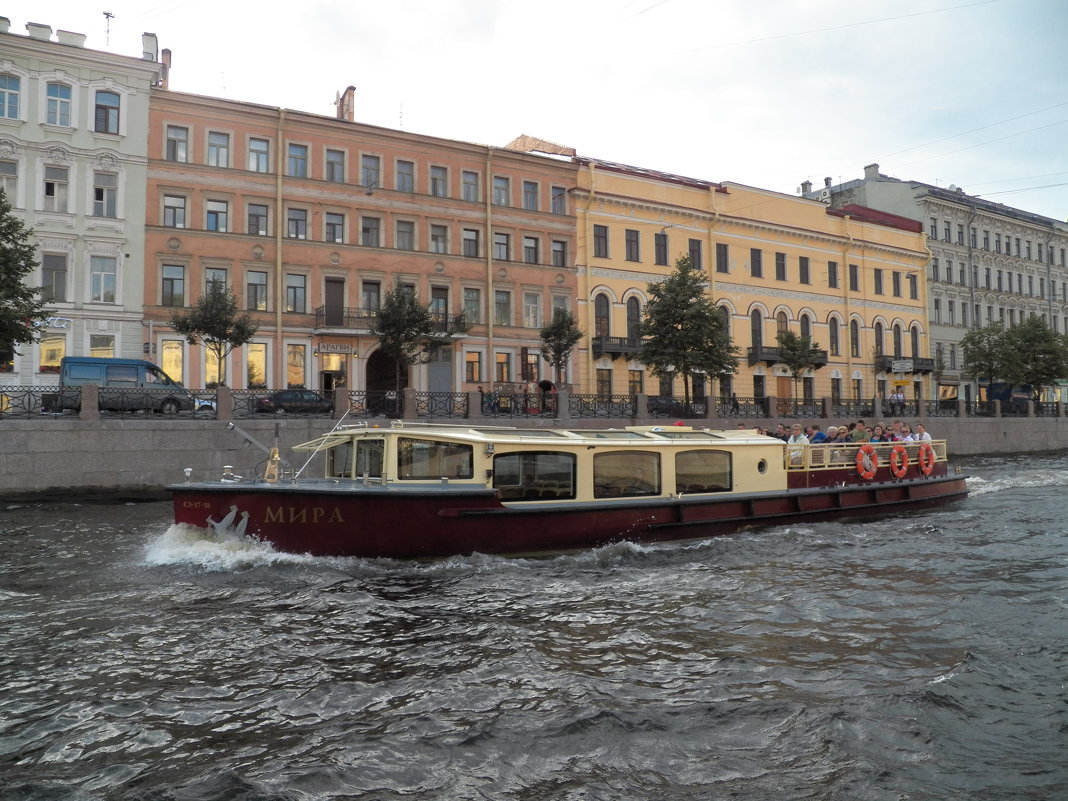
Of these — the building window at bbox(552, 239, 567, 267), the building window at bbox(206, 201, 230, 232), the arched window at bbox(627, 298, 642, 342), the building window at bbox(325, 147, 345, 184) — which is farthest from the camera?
the arched window at bbox(627, 298, 642, 342)

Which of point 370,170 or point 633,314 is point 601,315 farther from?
point 370,170

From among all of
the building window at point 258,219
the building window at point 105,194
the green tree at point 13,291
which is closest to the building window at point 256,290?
the building window at point 258,219

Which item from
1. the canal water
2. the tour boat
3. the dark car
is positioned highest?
the dark car

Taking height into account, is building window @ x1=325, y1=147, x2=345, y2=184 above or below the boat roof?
above

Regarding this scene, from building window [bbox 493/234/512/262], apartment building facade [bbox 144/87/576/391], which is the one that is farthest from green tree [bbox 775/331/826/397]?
building window [bbox 493/234/512/262]

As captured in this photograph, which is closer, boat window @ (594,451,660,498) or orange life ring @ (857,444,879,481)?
boat window @ (594,451,660,498)

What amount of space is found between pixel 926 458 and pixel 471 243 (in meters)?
21.3

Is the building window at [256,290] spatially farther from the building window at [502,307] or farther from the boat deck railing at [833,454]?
the boat deck railing at [833,454]

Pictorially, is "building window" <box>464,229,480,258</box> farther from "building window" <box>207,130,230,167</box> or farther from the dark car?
the dark car

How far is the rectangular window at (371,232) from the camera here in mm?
→ 30641

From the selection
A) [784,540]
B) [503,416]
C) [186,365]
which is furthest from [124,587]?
[186,365]

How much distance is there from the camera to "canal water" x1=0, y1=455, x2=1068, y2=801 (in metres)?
4.61

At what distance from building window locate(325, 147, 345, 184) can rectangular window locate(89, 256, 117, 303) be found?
8258 millimetres

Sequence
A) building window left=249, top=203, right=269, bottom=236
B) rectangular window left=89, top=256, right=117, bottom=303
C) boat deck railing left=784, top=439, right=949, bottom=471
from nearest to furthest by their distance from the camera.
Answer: boat deck railing left=784, top=439, right=949, bottom=471
rectangular window left=89, top=256, right=117, bottom=303
building window left=249, top=203, right=269, bottom=236
